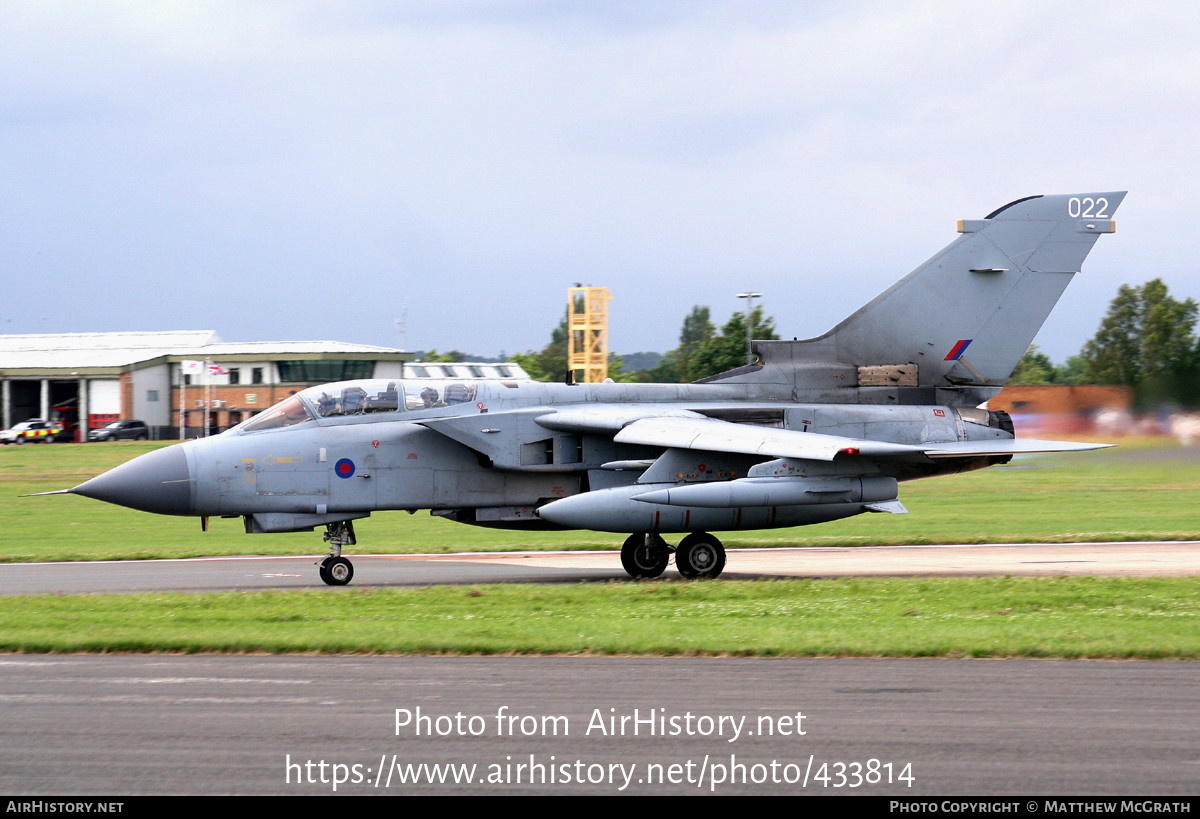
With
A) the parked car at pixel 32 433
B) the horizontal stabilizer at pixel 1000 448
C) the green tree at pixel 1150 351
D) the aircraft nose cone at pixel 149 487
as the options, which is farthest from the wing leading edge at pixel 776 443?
the parked car at pixel 32 433

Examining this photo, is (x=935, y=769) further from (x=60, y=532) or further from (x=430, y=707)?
(x=60, y=532)

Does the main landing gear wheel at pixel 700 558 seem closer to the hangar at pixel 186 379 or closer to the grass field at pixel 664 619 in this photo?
the grass field at pixel 664 619

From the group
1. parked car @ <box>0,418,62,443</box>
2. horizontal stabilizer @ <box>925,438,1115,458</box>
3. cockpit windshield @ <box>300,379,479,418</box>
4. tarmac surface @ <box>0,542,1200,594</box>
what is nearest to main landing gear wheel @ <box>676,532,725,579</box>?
tarmac surface @ <box>0,542,1200,594</box>

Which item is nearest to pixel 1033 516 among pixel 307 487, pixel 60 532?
pixel 307 487

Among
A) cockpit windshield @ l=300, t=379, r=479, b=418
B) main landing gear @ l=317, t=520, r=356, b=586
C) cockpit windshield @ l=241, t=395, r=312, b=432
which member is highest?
cockpit windshield @ l=300, t=379, r=479, b=418

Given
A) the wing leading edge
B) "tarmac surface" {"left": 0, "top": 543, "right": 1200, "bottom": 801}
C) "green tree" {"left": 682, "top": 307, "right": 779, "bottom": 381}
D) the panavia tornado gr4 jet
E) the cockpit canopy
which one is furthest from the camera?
"green tree" {"left": 682, "top": 307, "right": 779, "bottom": 381}

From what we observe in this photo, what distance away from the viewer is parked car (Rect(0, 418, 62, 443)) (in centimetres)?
7781

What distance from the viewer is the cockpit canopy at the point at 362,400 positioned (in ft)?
55.9

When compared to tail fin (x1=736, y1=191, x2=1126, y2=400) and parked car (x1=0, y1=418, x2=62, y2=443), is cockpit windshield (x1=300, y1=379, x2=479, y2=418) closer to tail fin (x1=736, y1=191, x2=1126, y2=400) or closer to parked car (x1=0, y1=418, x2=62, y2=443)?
tail fin (x1=736, y1=191, x2=1126, y2=400)

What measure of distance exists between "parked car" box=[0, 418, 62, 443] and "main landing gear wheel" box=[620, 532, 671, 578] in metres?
71.0

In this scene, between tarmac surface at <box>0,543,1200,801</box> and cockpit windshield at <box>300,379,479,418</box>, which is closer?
tarmac surface at <box>0,543,1200,801</box>

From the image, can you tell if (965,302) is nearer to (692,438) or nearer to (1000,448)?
(1000,448)

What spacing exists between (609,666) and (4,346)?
9866cm

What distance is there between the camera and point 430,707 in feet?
27.5
